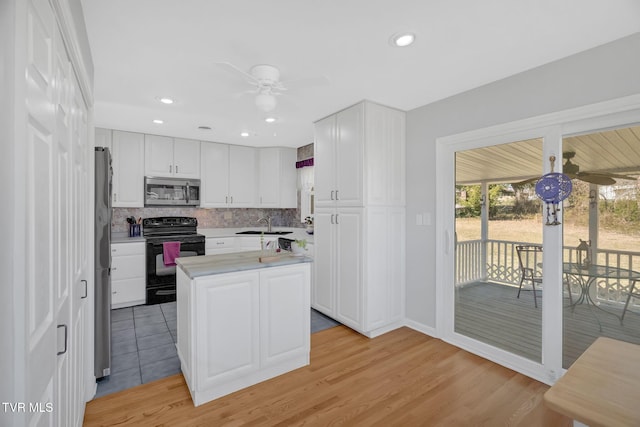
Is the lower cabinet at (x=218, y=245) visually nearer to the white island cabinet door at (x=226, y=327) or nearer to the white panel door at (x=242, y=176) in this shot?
the white panel door at (x=242, y=176)

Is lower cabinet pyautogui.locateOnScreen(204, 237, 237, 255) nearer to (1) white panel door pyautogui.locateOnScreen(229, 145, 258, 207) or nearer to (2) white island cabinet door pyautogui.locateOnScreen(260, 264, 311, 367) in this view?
(1) white panel door pyautogui.locateOnScreen(229, 145, 258, 207)

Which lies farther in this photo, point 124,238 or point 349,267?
point 124,238

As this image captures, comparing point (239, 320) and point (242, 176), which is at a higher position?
point (242, 176)

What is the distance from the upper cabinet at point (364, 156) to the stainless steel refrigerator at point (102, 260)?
2.14 meters

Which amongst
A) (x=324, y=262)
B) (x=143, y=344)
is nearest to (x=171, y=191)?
(x=143, y=344)

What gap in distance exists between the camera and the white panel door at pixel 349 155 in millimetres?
3123

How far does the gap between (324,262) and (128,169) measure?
314 cm

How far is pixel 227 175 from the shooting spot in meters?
5.08

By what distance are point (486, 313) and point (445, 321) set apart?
1.31 ft

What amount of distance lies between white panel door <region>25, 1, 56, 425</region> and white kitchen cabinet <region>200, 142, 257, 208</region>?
391cm

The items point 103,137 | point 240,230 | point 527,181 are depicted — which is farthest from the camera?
point 240,230

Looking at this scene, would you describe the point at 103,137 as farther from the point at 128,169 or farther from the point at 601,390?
the point at 601,390

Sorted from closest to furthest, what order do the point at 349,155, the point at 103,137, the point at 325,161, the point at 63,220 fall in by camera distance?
the point at 63,220
the point at 349,155
the point at 325,161
the point at 103,137

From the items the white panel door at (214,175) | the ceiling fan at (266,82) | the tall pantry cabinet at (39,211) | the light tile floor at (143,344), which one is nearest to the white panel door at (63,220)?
the tall pantry cabinet at (39,211)
